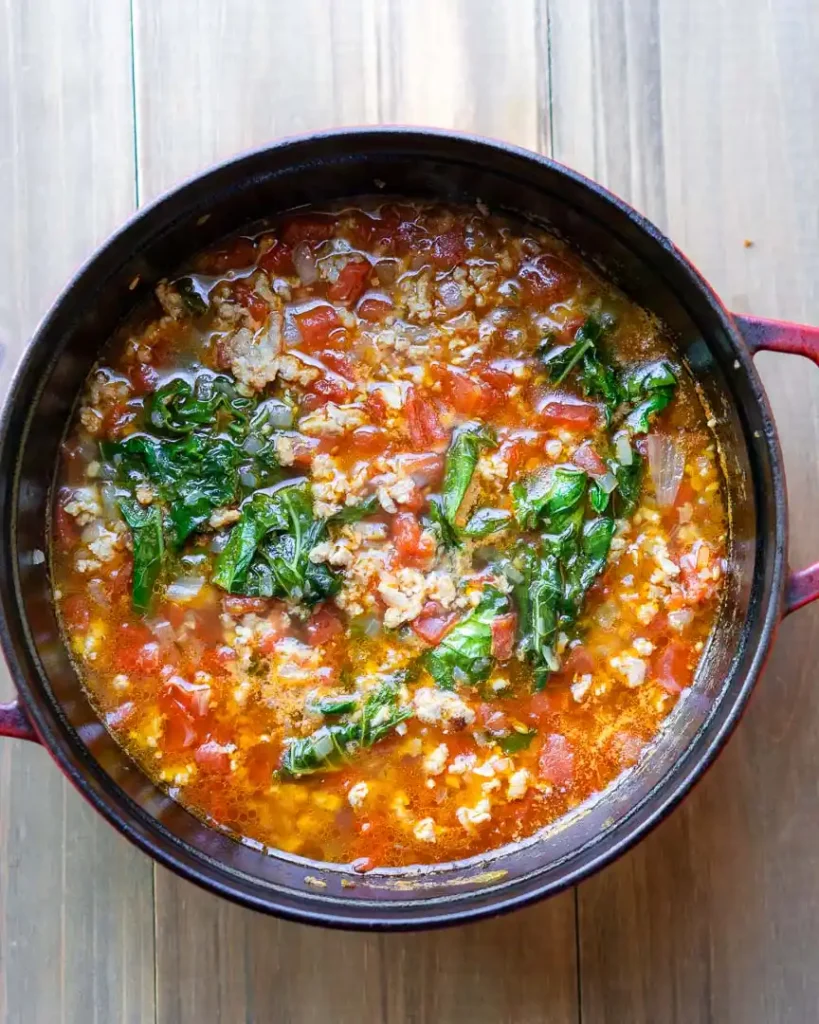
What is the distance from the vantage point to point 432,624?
3104 millimetres

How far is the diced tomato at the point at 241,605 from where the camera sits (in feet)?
10.2

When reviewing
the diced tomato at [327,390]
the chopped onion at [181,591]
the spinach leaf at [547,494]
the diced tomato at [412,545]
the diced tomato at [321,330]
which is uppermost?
the diced tomato at [321,330]

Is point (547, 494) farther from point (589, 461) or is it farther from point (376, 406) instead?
point (376, 406)

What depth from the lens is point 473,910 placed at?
2639 millimetres

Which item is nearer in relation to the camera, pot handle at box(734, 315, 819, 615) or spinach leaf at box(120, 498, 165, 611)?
pot handle at box(734, 315, 819, 615)

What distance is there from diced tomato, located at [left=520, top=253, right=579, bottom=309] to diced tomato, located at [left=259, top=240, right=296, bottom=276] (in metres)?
0.71

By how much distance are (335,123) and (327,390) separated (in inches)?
31.5

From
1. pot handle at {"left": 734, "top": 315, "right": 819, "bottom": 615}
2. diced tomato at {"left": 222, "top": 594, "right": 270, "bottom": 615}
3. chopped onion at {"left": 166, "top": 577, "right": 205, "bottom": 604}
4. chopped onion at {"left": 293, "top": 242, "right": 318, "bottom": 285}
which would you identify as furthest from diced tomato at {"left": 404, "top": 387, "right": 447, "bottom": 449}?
pot handle at {"left": 734, "top": 315, "right": 819, "bottom": 615}

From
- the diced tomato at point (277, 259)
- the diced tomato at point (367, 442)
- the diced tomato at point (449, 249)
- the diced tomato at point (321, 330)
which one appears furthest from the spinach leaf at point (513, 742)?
the diced tomato at point (277, 259)

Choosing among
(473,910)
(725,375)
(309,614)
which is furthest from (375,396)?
(473,910)

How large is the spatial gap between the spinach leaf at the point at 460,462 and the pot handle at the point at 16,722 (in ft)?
4.21

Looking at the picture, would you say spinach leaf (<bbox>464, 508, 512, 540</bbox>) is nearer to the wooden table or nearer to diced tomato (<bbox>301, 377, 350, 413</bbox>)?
diced tomato (<bbox>301, 377, 350, 413</bbox>)

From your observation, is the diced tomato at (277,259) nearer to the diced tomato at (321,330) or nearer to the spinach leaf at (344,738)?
the diced tomato at (321,330)

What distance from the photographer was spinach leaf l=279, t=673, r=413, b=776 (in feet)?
10.0
